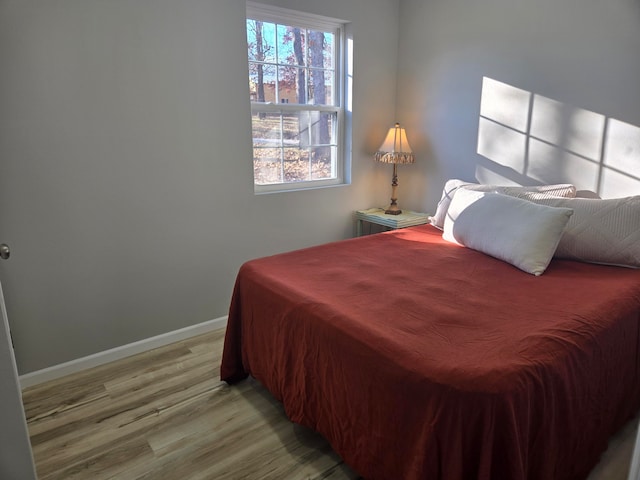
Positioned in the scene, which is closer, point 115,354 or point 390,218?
point 115,354

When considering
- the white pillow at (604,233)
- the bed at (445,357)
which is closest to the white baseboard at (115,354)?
the bed at (445,357)

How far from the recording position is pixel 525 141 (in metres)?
2.83

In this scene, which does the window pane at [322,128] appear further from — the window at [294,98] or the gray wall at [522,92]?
the gray wall at [522,92]

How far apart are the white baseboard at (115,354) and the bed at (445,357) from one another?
2.16 feet

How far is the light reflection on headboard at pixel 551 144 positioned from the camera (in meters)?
2.44

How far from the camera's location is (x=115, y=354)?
255 centimetres

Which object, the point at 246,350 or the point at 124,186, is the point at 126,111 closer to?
the point at 124,186

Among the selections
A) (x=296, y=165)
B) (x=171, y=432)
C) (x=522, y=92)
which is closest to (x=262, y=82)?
(x=296, y=165)

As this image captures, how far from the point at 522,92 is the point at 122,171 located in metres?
2.54

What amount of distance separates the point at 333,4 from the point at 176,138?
60.2 inches

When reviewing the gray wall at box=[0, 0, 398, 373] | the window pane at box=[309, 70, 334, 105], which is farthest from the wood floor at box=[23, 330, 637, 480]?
the window pane at box=[309, 70, 334, 105]

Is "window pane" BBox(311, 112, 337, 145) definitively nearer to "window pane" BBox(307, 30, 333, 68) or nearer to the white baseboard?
"window pane" BBox(307, 30, 333, 68)

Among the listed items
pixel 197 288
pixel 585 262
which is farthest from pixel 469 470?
pixel 197 288

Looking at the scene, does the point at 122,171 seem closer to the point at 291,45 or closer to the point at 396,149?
the point at 291,45
